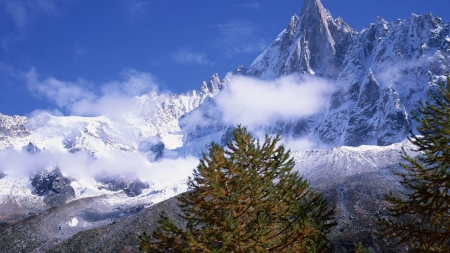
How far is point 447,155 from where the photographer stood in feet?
47.6

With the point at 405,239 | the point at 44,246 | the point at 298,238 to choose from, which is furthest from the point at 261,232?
the point at 44,246

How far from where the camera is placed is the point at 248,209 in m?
15.3

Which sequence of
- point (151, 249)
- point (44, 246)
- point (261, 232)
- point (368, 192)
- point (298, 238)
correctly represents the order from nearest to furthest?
point (261, 232) < point (298, 238) < point (151, 249) < point (368, 192) < point (44, 246)

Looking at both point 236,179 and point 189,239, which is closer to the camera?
point 189,239

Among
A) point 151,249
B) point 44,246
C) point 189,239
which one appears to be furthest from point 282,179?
point 44,246

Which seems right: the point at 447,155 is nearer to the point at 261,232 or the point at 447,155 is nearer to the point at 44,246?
the point at 261,232

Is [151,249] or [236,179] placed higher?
[236,179]

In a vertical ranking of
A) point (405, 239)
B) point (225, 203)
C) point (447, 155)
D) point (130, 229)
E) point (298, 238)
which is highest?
point (130, 229)

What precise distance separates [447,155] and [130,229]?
506 feet

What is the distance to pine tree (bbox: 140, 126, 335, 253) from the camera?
14.3 metres

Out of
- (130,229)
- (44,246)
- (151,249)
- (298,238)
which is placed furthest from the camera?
(44,246)

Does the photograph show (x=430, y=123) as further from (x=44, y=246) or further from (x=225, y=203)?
(x=44, y=246)

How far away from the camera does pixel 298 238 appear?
14352 mm

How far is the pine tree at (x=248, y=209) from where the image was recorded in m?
14.3
